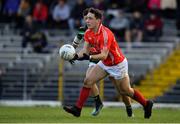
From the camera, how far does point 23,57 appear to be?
98.0 feet

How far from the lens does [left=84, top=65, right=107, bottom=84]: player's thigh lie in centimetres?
1742

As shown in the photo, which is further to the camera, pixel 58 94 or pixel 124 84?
pixel 58 94

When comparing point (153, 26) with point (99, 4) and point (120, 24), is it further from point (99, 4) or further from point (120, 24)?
point (99, 4)

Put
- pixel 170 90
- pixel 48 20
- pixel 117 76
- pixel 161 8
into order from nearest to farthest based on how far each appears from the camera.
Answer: pixel 117 76 < pixel 170 90 < pixel 161 8 < pixel 48 20

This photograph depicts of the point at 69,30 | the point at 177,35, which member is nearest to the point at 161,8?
the point at 177,35

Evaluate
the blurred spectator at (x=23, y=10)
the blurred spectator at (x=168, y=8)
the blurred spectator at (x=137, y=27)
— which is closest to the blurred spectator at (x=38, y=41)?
the blurred spectator at (x=23, y=10)

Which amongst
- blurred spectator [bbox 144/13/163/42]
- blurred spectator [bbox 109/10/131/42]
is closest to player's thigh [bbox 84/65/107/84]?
blurred spectator [bbox 144/13/163/42]

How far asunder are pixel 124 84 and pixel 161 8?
41.5ft

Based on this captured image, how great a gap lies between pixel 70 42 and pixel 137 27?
7.48 feet

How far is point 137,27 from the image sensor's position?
29281 millimetres

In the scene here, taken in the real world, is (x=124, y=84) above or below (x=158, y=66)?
above

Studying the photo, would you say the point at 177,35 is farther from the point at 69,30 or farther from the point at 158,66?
the point at 69,30

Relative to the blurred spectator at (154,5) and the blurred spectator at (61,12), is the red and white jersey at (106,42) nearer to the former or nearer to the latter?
the blurred spectator at (154,5)

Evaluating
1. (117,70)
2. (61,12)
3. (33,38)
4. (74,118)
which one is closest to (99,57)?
(117,70)
